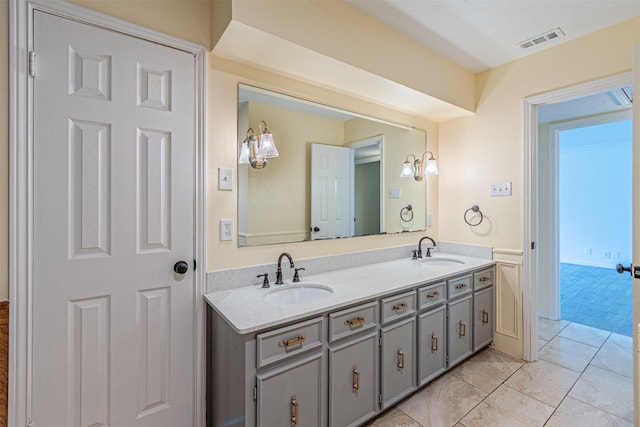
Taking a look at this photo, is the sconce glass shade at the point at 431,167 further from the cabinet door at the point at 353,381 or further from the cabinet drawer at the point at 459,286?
the cabinet door at the point at 353,381

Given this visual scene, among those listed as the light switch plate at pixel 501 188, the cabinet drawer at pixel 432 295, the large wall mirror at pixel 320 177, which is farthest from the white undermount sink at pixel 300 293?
the light switch plate at pixel 501 188

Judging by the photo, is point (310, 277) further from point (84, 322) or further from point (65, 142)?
point (65, 142)

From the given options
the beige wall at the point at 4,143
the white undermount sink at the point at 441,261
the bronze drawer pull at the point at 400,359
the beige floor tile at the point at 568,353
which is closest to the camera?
the beige wall at the point at 4,143

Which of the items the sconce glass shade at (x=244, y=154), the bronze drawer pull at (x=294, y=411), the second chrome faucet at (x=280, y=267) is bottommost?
the bronze drawer pull at (x=294, y=411)

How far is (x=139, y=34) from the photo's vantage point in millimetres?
1454

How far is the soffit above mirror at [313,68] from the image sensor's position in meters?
1.55

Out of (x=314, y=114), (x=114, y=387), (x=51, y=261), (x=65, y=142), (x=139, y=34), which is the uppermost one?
(x=139, y=34)

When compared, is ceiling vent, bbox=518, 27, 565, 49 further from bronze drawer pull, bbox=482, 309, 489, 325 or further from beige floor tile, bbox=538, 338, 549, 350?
beige floor tile, bbox=538, 338, 549, 350

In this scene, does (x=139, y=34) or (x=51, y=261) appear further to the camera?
(x=139, y=34)

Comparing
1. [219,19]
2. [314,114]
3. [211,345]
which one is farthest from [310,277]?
[219,19]

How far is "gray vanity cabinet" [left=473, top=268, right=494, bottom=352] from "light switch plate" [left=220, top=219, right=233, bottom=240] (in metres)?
1.86

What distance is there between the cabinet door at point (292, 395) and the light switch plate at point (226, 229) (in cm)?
76

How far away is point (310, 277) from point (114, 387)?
1149 millimetres

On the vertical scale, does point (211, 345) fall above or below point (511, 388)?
above
